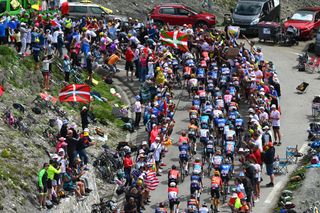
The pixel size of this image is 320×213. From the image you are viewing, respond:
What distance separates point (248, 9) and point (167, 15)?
504cm

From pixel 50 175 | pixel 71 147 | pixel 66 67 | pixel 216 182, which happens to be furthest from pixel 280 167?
pixel 66 67

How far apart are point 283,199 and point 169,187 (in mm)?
3886

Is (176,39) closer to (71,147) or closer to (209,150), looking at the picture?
(209,150)

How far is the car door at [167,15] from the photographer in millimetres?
54750

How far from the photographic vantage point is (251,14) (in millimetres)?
55719

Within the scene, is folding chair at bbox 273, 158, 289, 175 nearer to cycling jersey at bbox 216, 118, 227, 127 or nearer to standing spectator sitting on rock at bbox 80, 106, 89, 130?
Result: cycling jersey at bbox 216, 118, 227, 127

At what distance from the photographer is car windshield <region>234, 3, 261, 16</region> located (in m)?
55.8

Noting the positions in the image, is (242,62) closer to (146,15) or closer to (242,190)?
(242,190)

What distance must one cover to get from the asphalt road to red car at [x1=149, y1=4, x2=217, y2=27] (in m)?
3.70

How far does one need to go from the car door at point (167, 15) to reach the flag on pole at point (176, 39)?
1088 cm

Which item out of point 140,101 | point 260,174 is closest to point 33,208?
point 260,174

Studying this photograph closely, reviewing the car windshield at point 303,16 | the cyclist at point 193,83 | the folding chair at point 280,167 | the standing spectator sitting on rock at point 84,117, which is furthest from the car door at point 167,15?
the folding chair at point 280,167

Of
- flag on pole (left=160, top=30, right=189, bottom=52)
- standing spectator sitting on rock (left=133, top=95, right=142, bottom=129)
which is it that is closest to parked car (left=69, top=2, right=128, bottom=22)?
flag on pole (left=160, top=30, right=189, bottom=52)

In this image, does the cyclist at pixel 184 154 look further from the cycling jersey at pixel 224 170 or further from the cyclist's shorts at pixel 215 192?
the cyclist's shorts at pixel 215 192
